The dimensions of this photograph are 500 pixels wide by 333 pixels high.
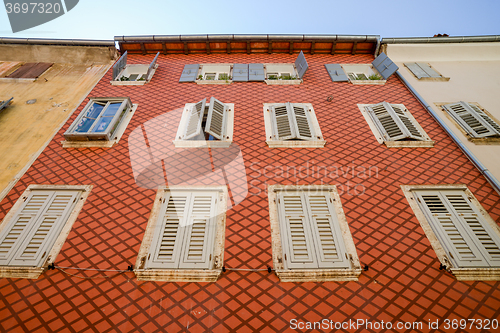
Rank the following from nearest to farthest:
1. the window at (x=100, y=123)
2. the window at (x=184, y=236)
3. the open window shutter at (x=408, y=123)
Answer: the window at (x=184, y=236) < the window at (x=100, y=123) < the open window shutter at (x=408, y=123)

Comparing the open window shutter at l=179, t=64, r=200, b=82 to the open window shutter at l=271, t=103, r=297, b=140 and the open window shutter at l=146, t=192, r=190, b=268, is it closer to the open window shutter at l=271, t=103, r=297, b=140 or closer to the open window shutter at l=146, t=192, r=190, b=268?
the open window shutter at l=271, t=103, r=297, b=140

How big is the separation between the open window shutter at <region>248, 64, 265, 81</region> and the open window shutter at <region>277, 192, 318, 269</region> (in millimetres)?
6131

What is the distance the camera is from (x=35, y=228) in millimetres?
6480

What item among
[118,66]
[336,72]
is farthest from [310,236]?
[118,66]

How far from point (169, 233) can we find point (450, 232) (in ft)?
20.1

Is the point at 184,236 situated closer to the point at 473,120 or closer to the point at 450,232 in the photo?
the point at 450,232

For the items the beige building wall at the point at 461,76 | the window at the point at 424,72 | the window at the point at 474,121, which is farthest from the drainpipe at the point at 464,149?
the window at the point at 424,72

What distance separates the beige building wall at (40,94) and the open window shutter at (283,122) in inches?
269

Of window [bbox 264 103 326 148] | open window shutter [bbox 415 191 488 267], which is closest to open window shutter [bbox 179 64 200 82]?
window [bbox 264 103 326 148]

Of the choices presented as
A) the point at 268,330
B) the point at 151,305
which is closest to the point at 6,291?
the point at 151,305

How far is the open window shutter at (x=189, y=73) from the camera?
11.9 m

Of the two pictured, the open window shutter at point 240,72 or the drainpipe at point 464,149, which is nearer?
the drainpipe at point 464,149

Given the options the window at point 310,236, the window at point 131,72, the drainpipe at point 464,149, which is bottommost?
the window at point 310,236

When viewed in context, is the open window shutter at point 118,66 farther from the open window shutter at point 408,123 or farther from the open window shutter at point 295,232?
the open window shutter at point 408,123
